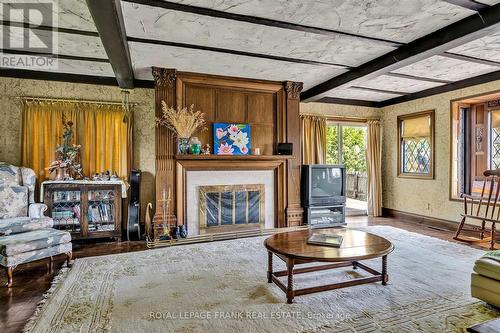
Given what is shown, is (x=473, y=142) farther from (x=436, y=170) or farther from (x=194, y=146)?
(x=194, y=146)

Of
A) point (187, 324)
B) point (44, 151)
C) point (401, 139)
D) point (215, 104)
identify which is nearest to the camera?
point (187, 324)

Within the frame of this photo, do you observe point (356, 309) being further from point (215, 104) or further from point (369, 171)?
point (369, 171)

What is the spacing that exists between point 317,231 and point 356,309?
3.17ft

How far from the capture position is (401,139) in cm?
630

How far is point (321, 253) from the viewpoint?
2.37 metres

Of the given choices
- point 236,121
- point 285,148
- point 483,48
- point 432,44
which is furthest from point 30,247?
point 483,48

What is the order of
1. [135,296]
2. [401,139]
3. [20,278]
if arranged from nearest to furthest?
[135,296]
[20,278]
[401,139]

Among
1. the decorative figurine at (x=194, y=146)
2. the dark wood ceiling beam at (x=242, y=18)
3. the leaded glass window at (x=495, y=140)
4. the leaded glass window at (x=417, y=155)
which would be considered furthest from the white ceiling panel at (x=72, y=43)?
the leaded glass window at (x=495, y=140)

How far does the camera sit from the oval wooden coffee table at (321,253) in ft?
7.57

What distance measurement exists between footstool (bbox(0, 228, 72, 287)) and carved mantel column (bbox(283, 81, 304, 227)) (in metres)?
3.39

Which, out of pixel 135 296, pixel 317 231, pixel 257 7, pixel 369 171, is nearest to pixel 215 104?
pixel 257 7

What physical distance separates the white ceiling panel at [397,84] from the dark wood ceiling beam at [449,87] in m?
0.13

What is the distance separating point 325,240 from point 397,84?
3.94 metres

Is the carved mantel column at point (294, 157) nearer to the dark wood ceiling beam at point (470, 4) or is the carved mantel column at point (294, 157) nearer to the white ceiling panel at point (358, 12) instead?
→ the white ceiling panel at point (358, 12)
